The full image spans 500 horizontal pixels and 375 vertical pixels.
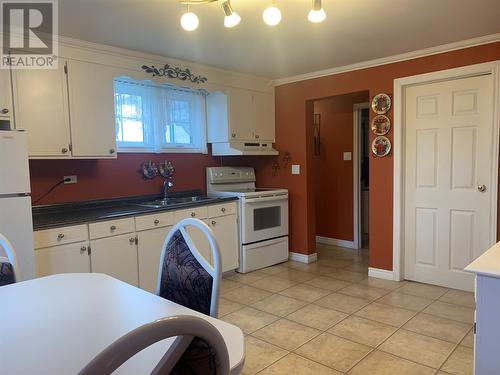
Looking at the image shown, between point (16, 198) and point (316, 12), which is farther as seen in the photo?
point (16, 198)

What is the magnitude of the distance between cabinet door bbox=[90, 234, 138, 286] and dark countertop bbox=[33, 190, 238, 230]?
19 centimetres

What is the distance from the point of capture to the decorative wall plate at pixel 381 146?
12.4 feet

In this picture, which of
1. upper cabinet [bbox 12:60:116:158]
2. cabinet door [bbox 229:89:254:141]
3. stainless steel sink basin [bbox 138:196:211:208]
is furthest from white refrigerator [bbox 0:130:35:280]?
cabinet door [bbox 229:89:254:141]

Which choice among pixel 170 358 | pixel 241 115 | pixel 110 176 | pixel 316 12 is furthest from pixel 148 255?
pixel 170 358

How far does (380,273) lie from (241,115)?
7.64 feet

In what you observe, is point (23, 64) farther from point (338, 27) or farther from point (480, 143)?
point (480, 143)

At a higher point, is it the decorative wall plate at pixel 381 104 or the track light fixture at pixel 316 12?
the track light fixture at pixel 316 12

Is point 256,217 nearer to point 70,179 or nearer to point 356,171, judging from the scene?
point 356,171

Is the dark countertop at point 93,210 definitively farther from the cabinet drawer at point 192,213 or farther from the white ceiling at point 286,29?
the white ceiling at point 286,29

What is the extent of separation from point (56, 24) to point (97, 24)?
11.3 inches

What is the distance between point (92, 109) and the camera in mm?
3121

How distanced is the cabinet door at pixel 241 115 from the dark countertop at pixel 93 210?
0.85 meters

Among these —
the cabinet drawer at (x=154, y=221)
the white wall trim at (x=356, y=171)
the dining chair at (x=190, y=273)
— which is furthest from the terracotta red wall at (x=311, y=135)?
the dining chair at (x=190, y=273)

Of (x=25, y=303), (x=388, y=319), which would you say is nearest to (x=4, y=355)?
(x=25, y=303)
